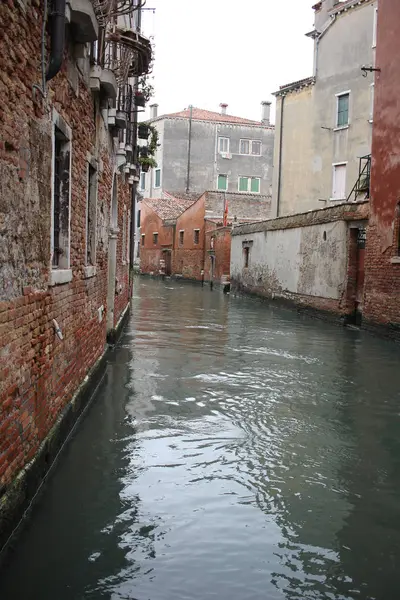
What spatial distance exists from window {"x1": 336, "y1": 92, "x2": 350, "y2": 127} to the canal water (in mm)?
16068

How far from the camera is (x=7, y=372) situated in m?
3.36

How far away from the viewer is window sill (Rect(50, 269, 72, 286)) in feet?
14.9

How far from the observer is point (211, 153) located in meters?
42.0

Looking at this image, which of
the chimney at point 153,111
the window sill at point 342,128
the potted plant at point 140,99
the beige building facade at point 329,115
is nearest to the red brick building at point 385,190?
the potted plant at point 140,99

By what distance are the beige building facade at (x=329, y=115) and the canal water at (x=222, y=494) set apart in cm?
1455

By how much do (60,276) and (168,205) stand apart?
36.6 m

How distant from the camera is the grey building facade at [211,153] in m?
41.4

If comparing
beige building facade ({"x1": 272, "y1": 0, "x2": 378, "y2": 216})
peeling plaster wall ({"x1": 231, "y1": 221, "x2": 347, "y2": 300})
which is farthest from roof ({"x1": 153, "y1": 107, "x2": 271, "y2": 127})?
peeling plaster wall ({"x1": 231, "y1": 221, "x2": 347, "y2": 300})

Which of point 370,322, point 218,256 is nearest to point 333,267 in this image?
point 370,322

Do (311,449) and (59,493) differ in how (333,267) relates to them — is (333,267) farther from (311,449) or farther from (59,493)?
(59,493)

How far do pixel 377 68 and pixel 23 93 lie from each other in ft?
36.1

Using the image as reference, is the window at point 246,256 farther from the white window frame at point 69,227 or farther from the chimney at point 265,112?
the chimney at point 265,112

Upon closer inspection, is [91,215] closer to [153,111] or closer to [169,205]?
[169,205]

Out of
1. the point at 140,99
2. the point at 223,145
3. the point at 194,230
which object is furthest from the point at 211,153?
the point at 140,99
